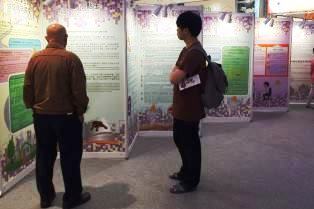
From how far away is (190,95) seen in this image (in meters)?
3.22

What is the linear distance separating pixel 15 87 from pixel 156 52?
2.17 metres

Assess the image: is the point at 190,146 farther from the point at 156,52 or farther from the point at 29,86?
the point at 156,52

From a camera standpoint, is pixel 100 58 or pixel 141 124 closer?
pixel 100 58

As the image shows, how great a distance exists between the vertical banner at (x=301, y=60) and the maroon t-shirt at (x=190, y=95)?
5.54m

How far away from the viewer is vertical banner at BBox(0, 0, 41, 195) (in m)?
3.38

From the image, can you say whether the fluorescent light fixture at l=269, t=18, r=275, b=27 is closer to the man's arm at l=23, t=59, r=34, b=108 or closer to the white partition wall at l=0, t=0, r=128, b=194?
the white partition wall at l=0, t=0, r=128, b=194

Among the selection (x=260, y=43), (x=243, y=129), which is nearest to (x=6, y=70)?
(x=243, y=129)

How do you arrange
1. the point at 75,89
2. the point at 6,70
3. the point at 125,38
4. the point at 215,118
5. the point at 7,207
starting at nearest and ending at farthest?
1. the point at 75,89
2. the point at 7,207
3. the point at 6,70
4. the point at 125,38
5. the point at 215,118

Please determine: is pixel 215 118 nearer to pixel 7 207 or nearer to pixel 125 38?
pixel 125 38

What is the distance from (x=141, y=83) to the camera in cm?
535

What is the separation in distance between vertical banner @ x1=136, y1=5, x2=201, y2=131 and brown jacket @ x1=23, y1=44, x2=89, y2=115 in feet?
8.03

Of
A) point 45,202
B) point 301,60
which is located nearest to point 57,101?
point 45,202

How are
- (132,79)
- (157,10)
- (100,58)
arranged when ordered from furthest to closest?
(157,10)
(132,79)
(100,58)

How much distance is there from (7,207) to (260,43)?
18.5 ft
